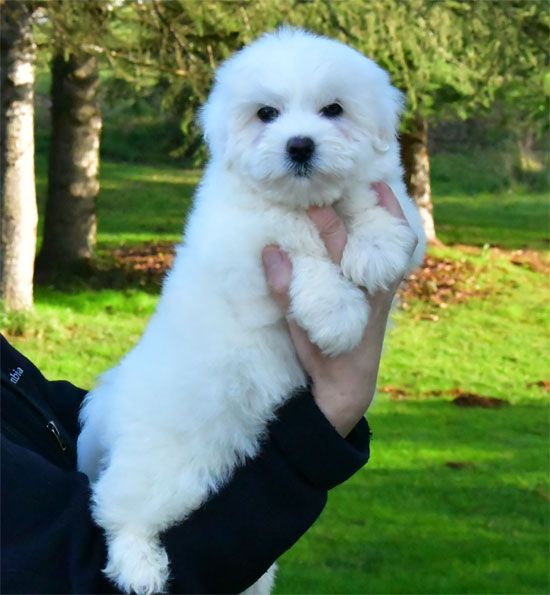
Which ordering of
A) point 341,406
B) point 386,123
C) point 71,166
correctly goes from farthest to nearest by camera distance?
point 71,166 → point 386,123 → point 341,406

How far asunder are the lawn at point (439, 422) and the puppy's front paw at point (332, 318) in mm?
596

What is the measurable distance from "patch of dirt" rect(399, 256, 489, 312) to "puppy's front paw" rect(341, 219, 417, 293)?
1303 centimetres

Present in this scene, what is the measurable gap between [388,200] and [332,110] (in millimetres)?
343

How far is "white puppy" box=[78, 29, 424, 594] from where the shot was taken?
2.78 m

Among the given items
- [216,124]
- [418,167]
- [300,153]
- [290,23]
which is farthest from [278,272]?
[418,167]

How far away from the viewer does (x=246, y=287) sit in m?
2.84

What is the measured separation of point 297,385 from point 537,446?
822 cm

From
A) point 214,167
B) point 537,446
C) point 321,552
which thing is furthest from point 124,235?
point 214,167

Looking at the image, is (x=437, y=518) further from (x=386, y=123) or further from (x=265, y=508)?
(x=265, y=508)

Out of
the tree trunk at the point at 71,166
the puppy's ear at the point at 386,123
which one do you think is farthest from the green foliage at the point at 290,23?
the puppy's ear at the point at 386,123

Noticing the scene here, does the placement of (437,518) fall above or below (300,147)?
below

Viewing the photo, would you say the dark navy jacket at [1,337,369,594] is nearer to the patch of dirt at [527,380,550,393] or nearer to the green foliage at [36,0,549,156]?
the green foliage at [36,0,549,156]

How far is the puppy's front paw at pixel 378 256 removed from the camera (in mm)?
2828

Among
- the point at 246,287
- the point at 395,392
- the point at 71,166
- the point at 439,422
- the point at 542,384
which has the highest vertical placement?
the point at 246,287
